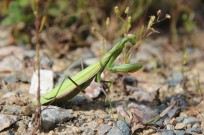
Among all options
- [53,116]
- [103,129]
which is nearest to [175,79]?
[103,129]

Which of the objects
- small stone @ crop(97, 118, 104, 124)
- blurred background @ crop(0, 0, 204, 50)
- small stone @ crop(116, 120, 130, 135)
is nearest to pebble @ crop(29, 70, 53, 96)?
small stone @ crop(97, 118, 104, 124)

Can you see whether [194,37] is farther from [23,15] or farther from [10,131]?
[10,131]

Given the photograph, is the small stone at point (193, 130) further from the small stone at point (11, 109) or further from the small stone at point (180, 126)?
the small stone at point (11, 109)

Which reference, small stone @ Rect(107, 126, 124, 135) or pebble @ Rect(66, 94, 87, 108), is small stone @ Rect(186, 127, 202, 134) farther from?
pebble @ Rect(66, 94, 87, 108)

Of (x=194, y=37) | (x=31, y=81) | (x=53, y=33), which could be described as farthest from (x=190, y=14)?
(x=31, y=81)

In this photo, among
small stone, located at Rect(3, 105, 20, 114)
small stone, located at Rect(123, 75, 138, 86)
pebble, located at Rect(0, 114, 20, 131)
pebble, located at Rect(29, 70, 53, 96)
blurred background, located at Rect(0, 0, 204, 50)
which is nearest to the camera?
pebble, located at Rect(0, 114, 20, 131)

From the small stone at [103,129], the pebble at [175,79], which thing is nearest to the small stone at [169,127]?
the small stone at [103,129]

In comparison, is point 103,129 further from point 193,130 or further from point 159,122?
point 193,130
